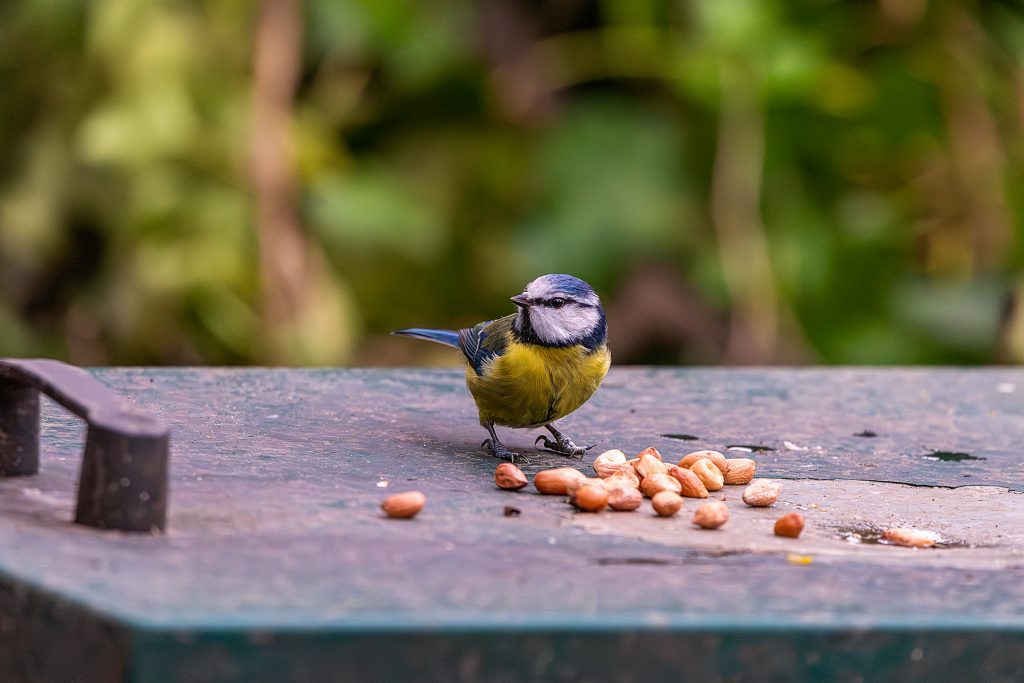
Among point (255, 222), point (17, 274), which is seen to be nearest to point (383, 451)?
point (255, 222)

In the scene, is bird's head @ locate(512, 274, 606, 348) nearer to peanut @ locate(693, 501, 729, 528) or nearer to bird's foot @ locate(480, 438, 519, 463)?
bird's foot @ locate(480, 438, 519, 463)

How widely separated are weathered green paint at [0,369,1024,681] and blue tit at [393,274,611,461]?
139 mm

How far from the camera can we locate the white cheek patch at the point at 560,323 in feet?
6.98

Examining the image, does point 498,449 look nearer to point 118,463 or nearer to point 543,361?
point 543,361

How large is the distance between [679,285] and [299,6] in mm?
1477

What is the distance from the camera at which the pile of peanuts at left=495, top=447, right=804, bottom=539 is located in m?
1.54

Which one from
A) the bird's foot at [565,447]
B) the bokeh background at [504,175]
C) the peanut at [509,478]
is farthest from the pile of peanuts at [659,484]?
the bokeh background at [504,175]

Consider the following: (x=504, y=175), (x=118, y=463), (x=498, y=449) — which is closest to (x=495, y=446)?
(x=498, y=449)

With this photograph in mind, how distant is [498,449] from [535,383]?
5.2 inches

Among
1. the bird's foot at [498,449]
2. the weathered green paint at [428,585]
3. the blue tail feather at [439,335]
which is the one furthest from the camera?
the blue tail feather at [439,335]

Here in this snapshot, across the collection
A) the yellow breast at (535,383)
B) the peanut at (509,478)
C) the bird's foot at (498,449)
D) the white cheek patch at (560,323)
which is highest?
the white cheek patch at (560,323)

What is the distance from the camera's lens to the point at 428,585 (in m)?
1.18

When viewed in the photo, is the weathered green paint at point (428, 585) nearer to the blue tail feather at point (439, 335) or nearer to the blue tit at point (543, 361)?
the blue tit at point (543, 361)

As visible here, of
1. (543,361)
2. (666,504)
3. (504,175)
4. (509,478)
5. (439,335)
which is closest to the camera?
(666,504)
